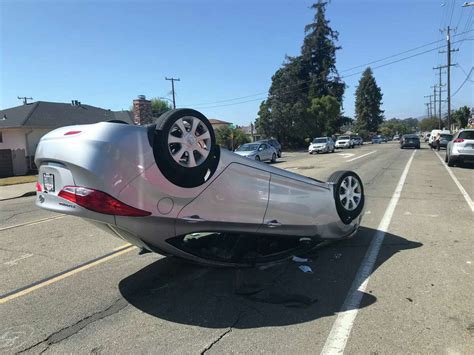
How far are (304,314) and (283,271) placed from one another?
1.05 m

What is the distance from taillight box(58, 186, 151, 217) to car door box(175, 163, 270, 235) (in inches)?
20.5

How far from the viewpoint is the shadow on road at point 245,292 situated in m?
3.67

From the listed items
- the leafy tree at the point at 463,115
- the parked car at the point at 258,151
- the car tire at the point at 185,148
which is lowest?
the parked car at the point at 258,151

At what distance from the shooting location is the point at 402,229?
673 centimetres

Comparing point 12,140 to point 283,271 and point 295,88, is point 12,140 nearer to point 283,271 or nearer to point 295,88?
point 283,271

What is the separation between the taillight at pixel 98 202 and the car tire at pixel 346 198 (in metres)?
3.00

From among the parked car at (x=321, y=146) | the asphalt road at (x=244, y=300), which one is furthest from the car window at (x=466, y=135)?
the parked car at (x=321, y=146)

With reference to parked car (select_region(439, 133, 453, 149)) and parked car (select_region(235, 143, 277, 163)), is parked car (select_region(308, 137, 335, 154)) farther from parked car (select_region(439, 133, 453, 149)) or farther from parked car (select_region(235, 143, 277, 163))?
parked car (select_region(235, 143, 277, 163))

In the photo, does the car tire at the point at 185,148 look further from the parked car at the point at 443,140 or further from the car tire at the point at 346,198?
the parked car at the point at 443,140

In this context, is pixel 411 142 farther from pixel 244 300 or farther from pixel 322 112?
pixel 244 300

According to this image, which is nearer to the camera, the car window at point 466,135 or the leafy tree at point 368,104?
the car window at point 466,135

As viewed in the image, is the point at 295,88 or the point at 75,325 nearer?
the point at 75,325

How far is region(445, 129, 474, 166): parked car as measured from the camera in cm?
1752

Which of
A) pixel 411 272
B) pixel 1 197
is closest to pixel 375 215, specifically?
pixel 411 272
